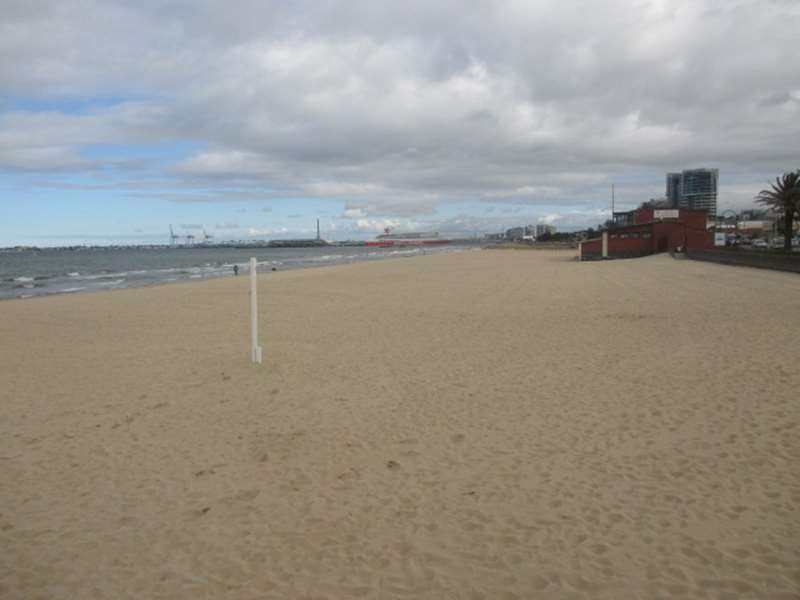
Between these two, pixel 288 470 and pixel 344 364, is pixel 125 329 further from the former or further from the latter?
pixel 288 470

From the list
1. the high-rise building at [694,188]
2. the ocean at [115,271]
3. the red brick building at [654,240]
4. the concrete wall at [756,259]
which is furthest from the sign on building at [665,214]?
the high-rise building at [694,188]

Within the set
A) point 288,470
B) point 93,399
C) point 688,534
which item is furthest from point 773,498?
point 93,399

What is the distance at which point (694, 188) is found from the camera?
6826 inches

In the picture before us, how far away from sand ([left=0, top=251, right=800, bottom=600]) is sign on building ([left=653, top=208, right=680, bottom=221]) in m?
47.7

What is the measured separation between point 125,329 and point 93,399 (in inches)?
250

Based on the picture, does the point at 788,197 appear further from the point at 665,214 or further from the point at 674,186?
the point at 674,186

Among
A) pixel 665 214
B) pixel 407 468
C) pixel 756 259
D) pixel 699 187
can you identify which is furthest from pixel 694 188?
pixel 407 468

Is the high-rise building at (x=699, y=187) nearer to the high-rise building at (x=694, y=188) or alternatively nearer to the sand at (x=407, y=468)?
the high-rise building at (x=694, y=188)

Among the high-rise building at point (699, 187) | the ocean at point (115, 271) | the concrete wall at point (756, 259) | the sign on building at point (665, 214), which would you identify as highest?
the high-rise building at point (699, 187)

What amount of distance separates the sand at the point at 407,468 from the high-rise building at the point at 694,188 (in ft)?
563

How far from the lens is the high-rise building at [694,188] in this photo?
539 ft

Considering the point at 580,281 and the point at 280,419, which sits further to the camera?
the point at 580,281

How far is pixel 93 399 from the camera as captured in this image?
285 inches

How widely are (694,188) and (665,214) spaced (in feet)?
441
